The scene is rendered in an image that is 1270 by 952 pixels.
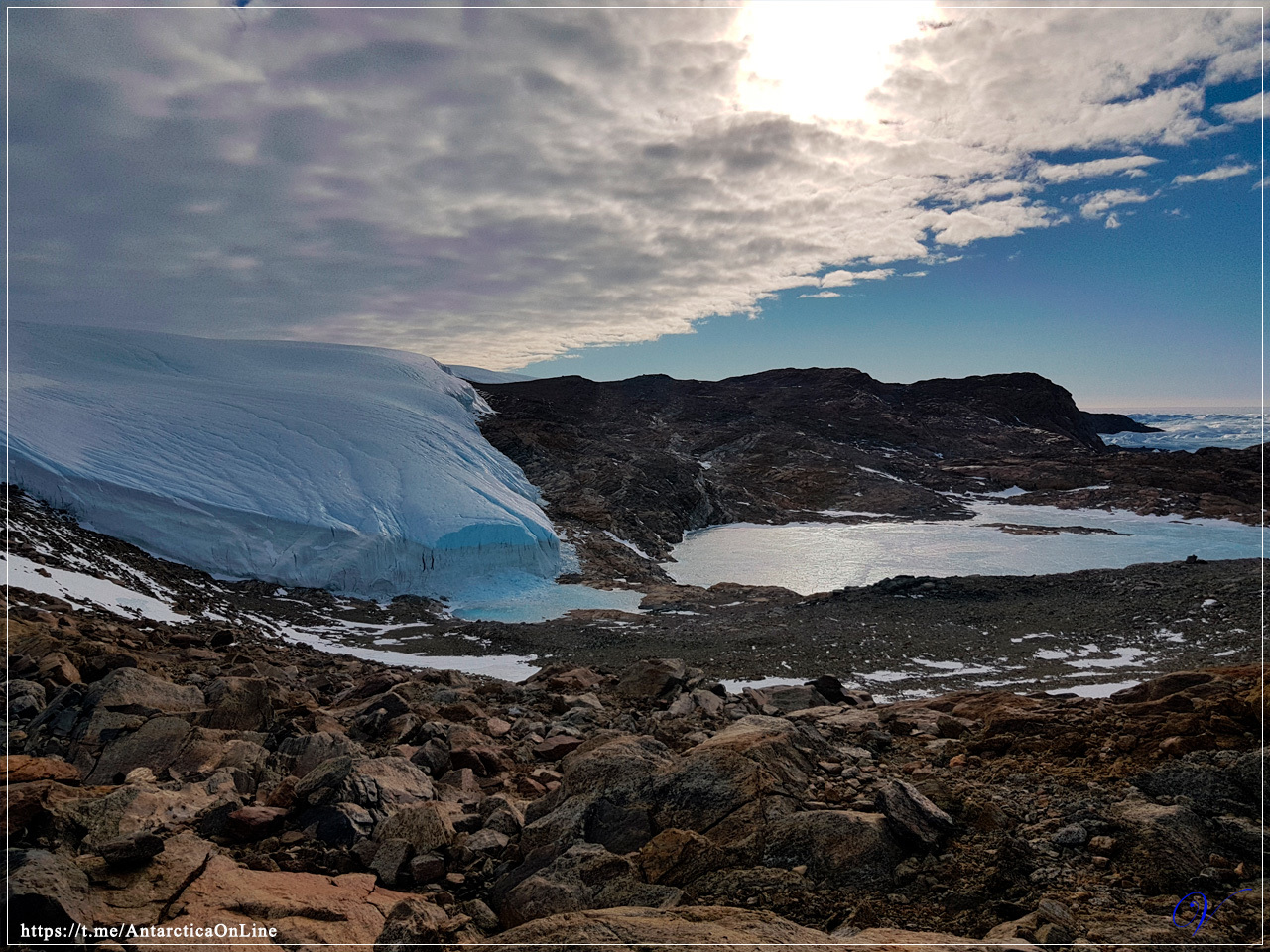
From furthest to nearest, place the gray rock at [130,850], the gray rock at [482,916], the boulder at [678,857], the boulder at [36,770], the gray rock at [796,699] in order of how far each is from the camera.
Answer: the gray rock at [796,699]
the boulder at [36,770]
the boulder at [678,857]
the gray rock at [482,916]
the gray rock at [130,850]

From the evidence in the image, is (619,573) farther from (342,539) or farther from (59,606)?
(59,606)

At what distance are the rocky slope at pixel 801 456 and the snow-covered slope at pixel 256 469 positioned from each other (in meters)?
6.51

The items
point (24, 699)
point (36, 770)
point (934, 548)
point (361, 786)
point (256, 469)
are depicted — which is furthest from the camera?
point (934, 548)

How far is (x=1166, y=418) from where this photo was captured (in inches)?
5935

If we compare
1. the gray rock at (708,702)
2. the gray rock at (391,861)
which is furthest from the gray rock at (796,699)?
the gray rock at (391,861)

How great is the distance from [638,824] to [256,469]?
28.5 meters

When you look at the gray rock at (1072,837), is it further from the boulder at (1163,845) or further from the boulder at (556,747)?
the boulder at (556,747)

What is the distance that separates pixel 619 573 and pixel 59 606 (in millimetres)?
22827

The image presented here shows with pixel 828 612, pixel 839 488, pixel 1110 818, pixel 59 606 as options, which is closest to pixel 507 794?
pixel 1110 818

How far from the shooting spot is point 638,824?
4859mm

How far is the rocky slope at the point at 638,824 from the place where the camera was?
3.64m

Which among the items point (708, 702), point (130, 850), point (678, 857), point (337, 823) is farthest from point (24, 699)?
point (708, 702)

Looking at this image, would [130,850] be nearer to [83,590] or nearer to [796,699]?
[796,699]

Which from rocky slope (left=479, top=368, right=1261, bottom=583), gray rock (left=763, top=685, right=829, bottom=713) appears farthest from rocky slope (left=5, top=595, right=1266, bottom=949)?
rocky slope (left=479, top=368, right=1261, bottom=583)
